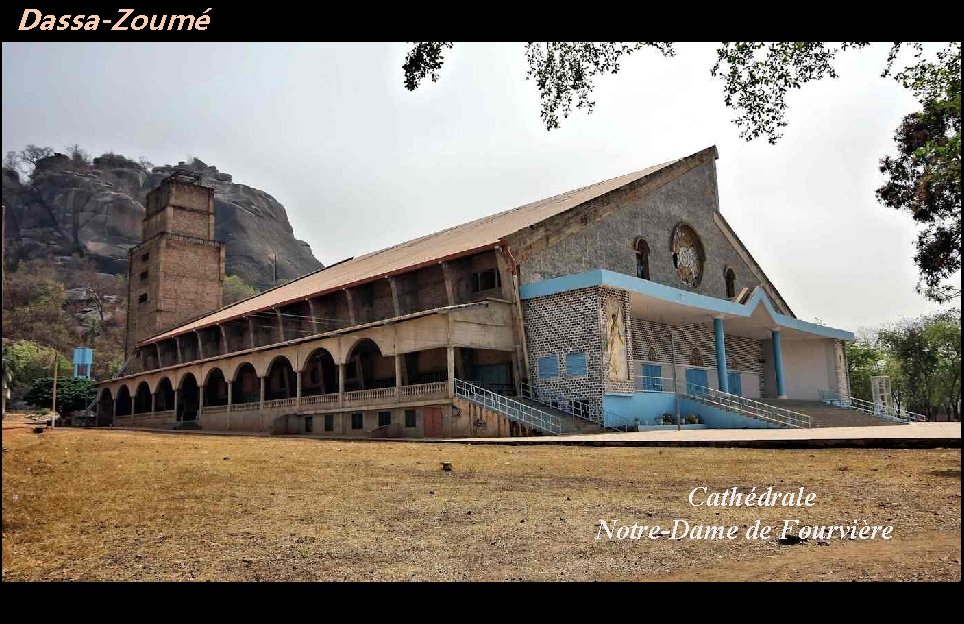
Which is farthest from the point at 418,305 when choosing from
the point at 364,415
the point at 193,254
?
the point at 193,254

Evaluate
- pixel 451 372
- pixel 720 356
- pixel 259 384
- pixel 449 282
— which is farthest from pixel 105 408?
pixel 720 356

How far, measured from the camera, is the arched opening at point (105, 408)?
177 ft

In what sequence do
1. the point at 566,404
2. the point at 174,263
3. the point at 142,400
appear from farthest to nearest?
1. the point at 174,263
2. the point at 142,400
3. the point at 566,404

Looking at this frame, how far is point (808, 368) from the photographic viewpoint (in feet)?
134

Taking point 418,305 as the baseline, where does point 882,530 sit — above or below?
below

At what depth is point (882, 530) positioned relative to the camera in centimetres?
664

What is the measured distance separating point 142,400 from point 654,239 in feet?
125

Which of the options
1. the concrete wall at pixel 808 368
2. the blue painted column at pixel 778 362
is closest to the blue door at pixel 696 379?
the blue painted column at pixel 778 362

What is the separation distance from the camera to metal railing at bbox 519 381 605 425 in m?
25.9

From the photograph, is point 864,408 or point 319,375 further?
point 864,408

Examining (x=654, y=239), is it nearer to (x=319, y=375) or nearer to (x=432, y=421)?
(x=432, y=421)

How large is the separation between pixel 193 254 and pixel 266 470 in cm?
5394

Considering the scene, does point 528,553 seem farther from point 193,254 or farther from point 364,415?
point 193,254

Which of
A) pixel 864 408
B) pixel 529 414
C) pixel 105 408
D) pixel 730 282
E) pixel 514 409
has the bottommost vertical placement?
pixel 864 408
